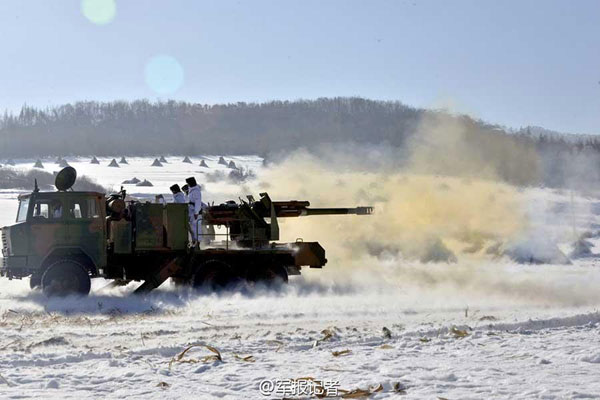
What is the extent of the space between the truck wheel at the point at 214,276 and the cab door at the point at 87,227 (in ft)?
7.13

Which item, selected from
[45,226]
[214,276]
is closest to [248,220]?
[214,276]

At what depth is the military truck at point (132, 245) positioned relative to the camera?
52.9 feet

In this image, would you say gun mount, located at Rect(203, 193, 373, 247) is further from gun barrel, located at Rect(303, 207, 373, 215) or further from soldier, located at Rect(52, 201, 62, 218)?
soldier, located at Rect(52, 201, 62, 218)

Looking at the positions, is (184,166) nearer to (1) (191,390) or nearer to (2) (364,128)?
(2) (364,128)

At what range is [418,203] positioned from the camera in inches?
1013

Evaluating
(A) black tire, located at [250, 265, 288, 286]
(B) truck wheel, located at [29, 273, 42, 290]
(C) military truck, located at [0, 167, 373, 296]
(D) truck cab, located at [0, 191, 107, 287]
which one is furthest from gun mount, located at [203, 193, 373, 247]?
(B) truck wheel, located at [29, 273, 42, 290]

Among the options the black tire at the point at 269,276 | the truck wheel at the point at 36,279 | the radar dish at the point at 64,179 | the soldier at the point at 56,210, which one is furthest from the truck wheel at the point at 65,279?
the black tire at the point at 269,276

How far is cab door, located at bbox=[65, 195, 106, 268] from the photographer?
53.7 feet

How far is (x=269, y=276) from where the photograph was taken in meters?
17.8

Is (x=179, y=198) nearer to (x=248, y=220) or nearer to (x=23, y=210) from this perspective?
(x=248, y=220)

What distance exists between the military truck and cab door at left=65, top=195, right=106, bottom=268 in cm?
2

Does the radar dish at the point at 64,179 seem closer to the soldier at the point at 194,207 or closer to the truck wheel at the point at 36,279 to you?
the truck wheel at the point at 36,279

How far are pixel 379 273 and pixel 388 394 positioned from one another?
12475 mm

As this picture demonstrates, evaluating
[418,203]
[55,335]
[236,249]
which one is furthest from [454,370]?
[418,203]
